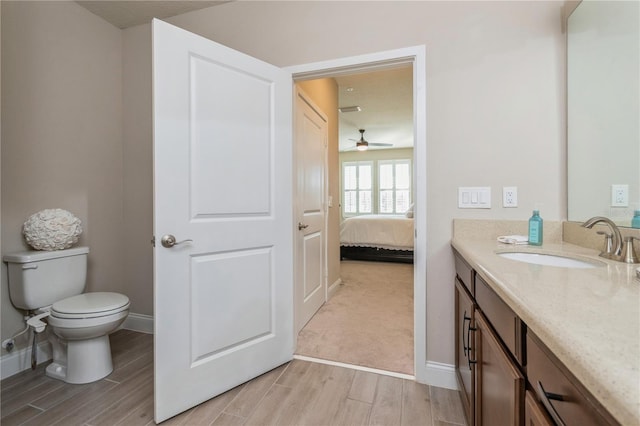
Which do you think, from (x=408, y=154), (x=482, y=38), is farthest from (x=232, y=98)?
(x=408, y=154)

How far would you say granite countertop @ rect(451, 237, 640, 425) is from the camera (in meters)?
0.34

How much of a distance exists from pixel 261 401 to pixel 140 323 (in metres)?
1.46

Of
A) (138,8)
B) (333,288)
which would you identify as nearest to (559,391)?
(333,288)

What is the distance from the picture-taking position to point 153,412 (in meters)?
1.45

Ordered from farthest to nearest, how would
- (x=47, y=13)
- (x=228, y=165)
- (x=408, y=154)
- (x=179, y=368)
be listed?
(x=408, y=154), (x=47, y=13), (x=228, y=165), (x=179, y=368)

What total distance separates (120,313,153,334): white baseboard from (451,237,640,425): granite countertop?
2484mm

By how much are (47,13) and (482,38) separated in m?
2.79

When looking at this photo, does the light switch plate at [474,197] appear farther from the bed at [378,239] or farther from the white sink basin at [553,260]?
the bed at [378,239]

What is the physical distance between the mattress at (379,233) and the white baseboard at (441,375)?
317cm

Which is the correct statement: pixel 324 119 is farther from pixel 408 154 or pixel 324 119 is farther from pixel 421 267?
pixel 408 154

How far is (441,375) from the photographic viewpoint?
1.68 meters

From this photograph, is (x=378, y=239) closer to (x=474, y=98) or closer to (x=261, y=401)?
(x=474, y=98)

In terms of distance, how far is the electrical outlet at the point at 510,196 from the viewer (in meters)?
1.58

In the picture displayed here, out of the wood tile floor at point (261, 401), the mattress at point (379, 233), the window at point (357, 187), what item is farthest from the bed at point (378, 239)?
the wood tile floor at point (261, 401)
